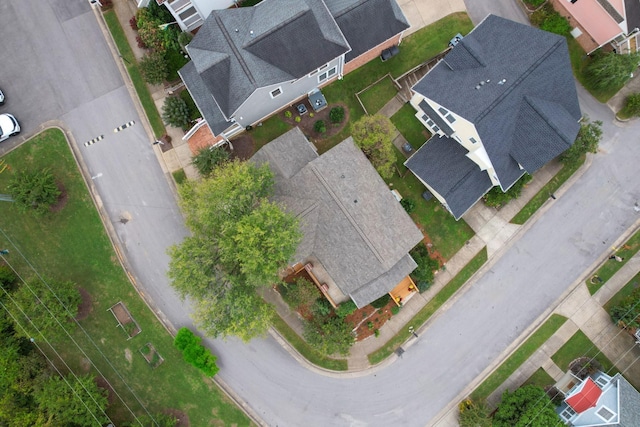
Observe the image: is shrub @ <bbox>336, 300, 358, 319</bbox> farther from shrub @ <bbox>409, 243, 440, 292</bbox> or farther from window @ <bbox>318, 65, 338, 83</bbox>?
window @ <bbox>318, 65, 338, 83</bbox>

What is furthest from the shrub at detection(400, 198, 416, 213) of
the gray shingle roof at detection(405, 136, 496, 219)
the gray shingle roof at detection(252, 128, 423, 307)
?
the gray shingle roof at detection(252, 128, 423, 307)

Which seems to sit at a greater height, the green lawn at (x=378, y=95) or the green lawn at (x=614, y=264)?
the green lawn at (x=378, y=95)

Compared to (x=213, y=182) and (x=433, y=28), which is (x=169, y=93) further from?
(x=433, y=28)

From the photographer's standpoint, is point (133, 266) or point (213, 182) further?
point (133, 266)

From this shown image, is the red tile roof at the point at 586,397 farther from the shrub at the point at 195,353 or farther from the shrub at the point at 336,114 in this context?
the shrub at the point at 336,114

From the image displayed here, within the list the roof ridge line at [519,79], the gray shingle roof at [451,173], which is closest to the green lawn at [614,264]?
the gray shingle roof at [451,173]

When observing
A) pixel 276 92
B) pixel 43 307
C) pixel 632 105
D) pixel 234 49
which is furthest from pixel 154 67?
pixel 632 105

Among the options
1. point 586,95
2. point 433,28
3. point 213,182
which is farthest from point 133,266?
point 586,95

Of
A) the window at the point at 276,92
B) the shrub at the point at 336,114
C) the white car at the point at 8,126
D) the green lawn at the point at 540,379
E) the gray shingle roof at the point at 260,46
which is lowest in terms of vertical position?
the green lawn at the point at 540,379
